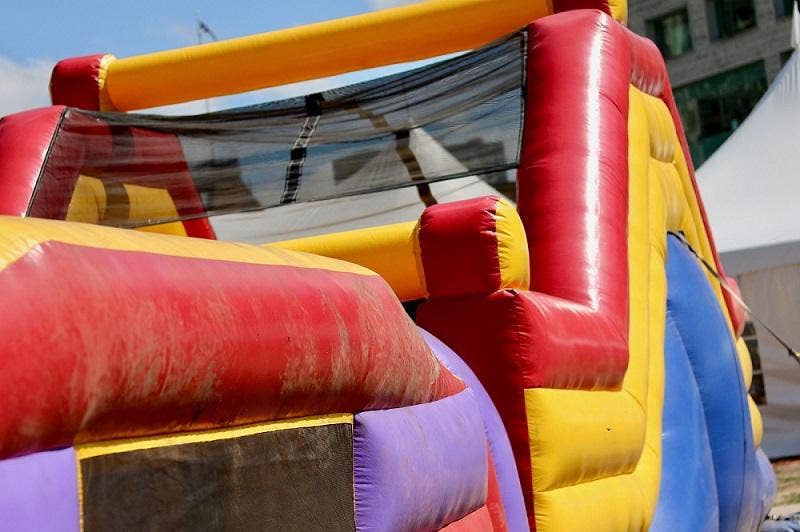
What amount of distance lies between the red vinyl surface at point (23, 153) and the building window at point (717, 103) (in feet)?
65.3

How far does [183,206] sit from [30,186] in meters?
0.53

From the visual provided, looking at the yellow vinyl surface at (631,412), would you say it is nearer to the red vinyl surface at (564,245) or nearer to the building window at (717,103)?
the red vinyl surface at (564,245)

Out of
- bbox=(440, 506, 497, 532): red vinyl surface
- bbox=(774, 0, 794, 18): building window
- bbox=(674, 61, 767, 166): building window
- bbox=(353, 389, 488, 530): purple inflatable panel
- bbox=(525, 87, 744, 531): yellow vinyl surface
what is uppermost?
bbox=(353, 389, 488, 530): purple inflatable panel

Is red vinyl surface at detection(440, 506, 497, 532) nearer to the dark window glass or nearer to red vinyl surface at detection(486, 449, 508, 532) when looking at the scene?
red vinyl surface at detection(486, 449, 508, 532)

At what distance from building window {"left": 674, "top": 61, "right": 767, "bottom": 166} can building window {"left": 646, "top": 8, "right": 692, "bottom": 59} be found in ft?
2.41

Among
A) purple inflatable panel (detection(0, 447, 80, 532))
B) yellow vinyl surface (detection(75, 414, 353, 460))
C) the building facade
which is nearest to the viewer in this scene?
purple inflatable panel (detection(0, 447, 80, 532))

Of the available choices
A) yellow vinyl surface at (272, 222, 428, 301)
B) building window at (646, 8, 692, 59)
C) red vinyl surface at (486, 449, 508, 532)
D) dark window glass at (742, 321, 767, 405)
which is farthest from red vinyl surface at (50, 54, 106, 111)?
building window at (646, 8, 692, 59)

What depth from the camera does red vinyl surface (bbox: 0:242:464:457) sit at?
1.00 meters

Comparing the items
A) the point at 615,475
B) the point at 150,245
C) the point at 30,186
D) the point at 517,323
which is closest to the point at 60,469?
the point at 150,245

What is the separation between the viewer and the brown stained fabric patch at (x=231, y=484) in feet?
3.57

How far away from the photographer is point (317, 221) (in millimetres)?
4293

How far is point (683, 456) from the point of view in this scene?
11.5 ft

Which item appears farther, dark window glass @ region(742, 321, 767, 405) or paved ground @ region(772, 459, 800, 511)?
dark window glass @ region(742, 321, 767, 405)

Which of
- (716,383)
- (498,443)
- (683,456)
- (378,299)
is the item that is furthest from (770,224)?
(378,299)
